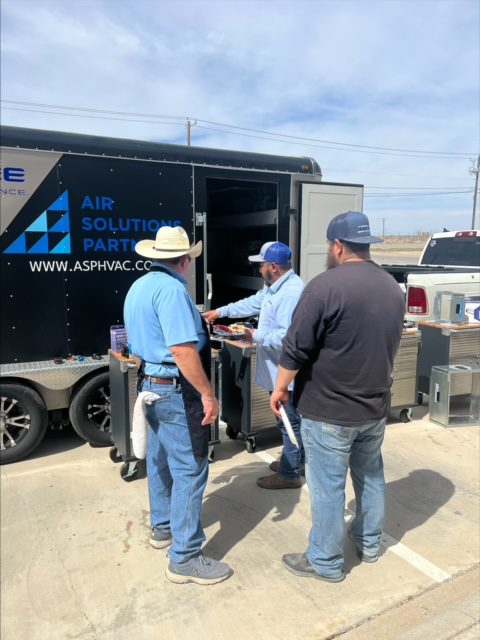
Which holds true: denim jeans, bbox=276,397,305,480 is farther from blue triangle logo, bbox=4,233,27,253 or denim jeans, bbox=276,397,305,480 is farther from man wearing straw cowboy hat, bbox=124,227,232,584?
blue triangle logo, bbox=4,233,27,253

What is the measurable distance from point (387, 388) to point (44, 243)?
3.05 meters

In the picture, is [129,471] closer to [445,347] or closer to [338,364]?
[338,364]

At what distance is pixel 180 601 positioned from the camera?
2.64 m

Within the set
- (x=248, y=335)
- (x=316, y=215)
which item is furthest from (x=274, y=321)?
(x=316, y=215)

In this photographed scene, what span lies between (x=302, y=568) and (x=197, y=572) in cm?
58

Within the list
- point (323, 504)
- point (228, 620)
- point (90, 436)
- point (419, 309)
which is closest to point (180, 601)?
point (228, 620)

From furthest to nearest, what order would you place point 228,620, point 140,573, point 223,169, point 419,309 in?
point 419,309
point 223,169
point 140,573
point 228,620

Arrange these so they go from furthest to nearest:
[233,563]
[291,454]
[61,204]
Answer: [61,204]
[291,454]
[233,563]

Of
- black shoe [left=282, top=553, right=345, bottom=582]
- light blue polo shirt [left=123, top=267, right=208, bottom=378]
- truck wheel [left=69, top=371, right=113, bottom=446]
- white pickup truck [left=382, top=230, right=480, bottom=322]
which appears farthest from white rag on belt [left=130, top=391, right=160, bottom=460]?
white pickup truck [left=382, top=230, right=480, bottom=322]

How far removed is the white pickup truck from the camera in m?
6.33

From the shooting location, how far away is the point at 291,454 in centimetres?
381

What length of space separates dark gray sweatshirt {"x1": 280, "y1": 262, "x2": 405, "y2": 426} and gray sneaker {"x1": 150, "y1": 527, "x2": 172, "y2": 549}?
48.1 inches

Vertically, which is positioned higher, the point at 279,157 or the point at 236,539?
the point at 279,157

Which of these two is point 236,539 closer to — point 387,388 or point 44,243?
point 387,388
